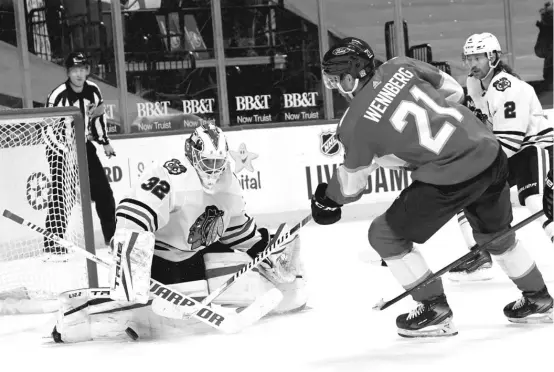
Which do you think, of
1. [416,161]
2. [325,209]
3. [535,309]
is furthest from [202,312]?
[535,309]

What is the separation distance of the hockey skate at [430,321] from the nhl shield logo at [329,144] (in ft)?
12.9

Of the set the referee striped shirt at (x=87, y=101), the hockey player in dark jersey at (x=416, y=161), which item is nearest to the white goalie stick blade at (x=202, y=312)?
the hockey player in dark jersey at (x=416, y=161)

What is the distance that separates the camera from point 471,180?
302 centimetres

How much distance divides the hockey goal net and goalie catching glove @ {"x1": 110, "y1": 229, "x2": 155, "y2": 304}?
36.7 inches

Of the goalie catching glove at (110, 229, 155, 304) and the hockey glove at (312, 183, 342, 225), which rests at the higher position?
the hockey glove at (312, 183, 342, 225)

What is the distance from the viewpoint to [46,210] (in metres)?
4.77

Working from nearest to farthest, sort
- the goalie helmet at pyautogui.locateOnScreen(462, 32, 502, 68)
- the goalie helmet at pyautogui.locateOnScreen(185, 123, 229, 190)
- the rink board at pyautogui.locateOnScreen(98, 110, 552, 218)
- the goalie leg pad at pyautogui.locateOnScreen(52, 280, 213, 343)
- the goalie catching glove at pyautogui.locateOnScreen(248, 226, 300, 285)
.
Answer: the goalie helmet at pyautogui.locateOnScreen(185, 123, 229, 190), the goalie leg pad at pyautogui.locateOnScreen(52, 280, 213, 343), the goalie catching glove at pyautogui.locateOnScreen(248, 226, 300, 285), the goalie helmet at pyautogui.locateOnScreen(462, 32, 502, 68), the rink board at pyautogui.locateOnScreen(98, 110, 552, 218)

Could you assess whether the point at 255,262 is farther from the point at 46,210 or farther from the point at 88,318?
the point at 46,210

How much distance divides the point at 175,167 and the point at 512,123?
1.52m

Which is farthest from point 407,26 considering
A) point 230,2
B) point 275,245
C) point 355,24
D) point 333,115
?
point 275,245

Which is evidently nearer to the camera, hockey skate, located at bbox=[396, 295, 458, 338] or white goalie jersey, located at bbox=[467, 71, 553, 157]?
hockey skate, located at bbox=[396, 295, 458, 338]

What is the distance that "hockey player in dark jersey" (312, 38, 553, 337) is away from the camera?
9.62 feet

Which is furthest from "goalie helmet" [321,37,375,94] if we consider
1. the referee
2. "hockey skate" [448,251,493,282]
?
the referee

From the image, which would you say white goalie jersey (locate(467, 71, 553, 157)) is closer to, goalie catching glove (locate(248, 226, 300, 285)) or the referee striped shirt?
goalie catching glove (locate(248, 226, 300, 285))
